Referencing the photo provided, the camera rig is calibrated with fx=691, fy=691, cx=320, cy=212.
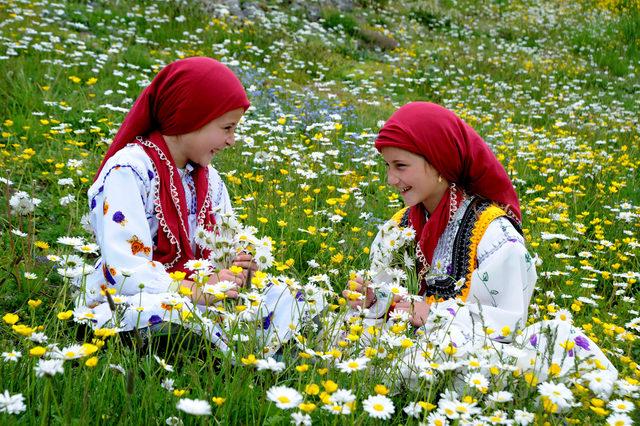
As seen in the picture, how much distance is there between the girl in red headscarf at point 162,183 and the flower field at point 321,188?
19 centimetres

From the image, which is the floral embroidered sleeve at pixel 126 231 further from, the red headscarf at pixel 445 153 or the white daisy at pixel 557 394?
the white daisy at pixel 557 394

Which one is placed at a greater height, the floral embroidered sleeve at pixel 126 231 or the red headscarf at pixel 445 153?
the red headscarf at pixel 445 153

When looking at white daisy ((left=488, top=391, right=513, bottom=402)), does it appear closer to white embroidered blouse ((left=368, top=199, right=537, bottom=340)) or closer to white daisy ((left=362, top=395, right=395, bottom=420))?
white daisy ((left=362, top=395, right=395, bottom=420))

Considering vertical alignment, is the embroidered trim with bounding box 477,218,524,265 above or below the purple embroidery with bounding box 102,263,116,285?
above

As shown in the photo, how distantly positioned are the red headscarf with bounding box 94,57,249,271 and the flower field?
40 cm

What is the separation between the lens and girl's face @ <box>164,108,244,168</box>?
119 inches

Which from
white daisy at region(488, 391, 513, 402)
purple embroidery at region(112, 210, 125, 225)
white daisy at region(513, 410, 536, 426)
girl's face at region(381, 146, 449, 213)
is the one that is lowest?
purple embroidery at region(112, 210, 125, 225)

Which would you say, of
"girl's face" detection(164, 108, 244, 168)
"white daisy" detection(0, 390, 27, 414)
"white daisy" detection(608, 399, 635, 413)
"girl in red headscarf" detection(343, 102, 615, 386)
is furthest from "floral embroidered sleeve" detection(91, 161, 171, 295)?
"white daisy" detection(608, 399, 635, 413)

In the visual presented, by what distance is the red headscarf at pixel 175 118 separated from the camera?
297 cm

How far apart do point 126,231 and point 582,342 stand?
1790 mm

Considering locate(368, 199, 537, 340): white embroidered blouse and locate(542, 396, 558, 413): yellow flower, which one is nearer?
locate(542, 396, 558, 413): yellow flower

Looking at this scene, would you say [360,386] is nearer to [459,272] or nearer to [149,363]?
[149,363]

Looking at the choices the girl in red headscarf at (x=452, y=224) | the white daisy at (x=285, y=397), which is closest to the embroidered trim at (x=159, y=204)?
the girl in red headscarf at (x=452, y=224)

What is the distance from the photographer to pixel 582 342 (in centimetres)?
254
